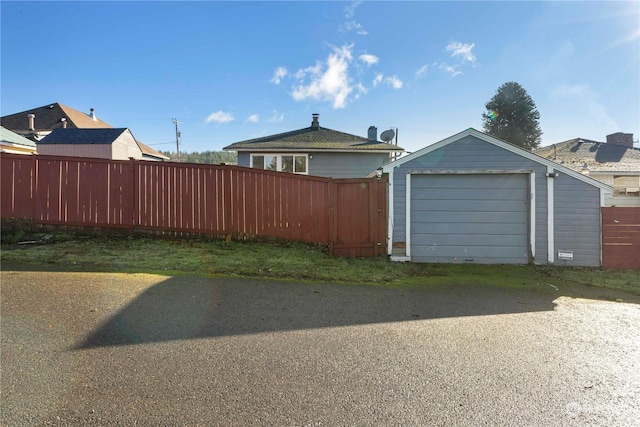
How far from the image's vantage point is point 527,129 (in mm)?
27547

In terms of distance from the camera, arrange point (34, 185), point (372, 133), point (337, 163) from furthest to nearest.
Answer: point (372, 133)
point (337, 163)
point (34, 185)

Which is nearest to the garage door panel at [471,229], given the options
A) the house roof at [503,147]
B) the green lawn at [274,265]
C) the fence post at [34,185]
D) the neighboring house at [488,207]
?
the neighboring house at [488,207]

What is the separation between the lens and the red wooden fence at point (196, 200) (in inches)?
308

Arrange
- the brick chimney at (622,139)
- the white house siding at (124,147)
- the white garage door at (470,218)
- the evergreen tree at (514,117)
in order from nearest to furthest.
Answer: the white garage door at (470,218)
the white house siding at (124,147)
the brick chimney at (622,139)
the evergreen tree at (514,117)

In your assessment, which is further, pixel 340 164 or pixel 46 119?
pixel 46 119

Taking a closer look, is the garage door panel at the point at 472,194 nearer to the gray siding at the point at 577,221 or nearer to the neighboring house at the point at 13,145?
the gray siding at the point at 577,221

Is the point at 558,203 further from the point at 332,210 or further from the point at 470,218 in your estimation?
the point at 332,210

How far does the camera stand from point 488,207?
820cm

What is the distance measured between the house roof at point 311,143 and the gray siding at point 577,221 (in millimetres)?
6922

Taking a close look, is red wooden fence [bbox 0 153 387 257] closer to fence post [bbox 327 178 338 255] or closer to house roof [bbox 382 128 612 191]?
fence post [bbox 327 178 338 255]

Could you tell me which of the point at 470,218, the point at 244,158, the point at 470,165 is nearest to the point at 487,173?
the point at 470,165

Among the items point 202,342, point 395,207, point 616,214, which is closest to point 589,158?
point 616,214

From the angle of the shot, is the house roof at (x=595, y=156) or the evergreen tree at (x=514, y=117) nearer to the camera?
the house roof at (x=595, y=156)

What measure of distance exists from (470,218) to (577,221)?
2.41 m
